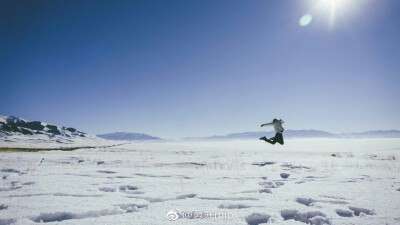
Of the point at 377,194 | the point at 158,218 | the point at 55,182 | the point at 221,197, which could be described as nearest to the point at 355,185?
the point at 377,194

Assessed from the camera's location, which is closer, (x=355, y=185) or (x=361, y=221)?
(x=361, y=221)

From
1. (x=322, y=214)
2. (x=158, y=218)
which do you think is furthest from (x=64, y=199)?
(x=322, y=214)

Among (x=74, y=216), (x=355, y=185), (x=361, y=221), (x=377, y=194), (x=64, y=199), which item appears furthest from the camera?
(x=355, y=185)

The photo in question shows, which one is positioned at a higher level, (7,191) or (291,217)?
(7,191)

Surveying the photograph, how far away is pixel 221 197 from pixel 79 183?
11.9ft

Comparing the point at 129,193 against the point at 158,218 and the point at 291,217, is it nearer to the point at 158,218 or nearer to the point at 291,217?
the point at 158,218

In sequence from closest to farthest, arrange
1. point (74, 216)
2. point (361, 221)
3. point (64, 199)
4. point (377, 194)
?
point (361, 221), point (74, 216), point (64, 199), point (377, 194)

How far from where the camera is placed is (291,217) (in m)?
3.60

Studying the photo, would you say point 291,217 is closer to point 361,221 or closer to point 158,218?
point 361,221

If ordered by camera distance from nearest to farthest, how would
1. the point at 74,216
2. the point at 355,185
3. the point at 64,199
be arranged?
the point at 74,216 < the point at 64,199 < the point at 355,185

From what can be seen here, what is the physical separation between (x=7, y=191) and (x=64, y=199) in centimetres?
162

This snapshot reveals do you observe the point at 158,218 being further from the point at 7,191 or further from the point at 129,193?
the point at 7,191

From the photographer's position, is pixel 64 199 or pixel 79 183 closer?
pixel 64 199

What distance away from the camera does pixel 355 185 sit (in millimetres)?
5625
